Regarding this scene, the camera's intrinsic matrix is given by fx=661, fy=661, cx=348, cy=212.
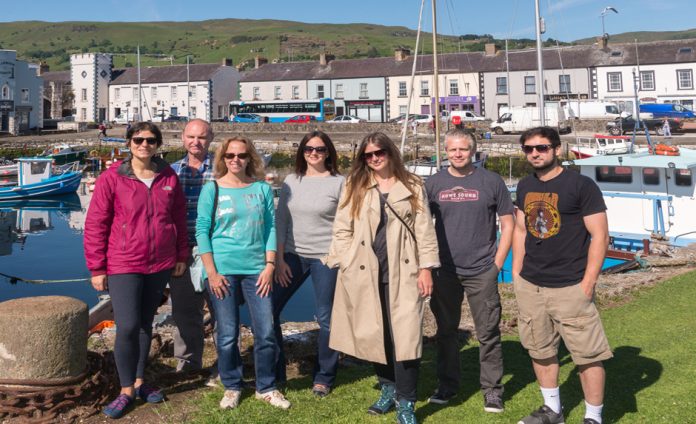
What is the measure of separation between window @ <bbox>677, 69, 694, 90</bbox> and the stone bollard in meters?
57.6

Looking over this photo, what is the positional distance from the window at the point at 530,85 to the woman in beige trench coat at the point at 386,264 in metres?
55.4

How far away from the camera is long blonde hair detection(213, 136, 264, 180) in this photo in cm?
491

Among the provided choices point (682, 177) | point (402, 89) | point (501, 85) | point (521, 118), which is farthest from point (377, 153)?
point (402, 89)

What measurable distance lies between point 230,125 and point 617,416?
57.0m

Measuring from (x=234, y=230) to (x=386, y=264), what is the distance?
3.74ft

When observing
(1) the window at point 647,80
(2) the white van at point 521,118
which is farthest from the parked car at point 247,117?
(1) the window at point 647,80

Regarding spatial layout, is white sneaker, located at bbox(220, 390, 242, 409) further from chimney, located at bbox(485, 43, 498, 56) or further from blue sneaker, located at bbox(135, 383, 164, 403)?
chimney, located at bbox(485, 43, 498, 56)

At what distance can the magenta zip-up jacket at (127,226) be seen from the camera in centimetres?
455

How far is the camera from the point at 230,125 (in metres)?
59.5

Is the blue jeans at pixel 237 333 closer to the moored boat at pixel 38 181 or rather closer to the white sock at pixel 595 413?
the white sock at pixel 595 413

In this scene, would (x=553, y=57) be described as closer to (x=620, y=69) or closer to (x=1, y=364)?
(x=620, y=69)

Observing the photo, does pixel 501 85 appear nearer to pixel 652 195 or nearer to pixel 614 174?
pixel 614 174

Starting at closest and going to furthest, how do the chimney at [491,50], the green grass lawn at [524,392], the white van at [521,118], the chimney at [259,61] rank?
the green grass lawn at [524,392] → the white van at [521,118] → the chimney at [491,50] → the chimney at [259,61]

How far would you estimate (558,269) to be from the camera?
434 cm
